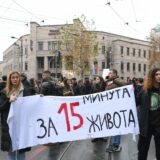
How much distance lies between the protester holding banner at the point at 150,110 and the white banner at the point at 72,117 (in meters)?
0.39

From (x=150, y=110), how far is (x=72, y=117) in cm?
124

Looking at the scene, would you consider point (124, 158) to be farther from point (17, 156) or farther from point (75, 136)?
point (17, 156)

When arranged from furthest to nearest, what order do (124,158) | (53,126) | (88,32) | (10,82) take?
(88,32) < (124,158) < (53,126) < (10,82)

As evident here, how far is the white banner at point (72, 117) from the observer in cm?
657

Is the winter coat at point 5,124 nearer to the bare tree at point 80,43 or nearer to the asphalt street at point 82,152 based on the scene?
the asphalt street at point 82,152

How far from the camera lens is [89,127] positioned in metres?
7.06

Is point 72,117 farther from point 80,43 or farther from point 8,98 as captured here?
point 80,43

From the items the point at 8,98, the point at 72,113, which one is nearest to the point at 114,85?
the point at 72,113

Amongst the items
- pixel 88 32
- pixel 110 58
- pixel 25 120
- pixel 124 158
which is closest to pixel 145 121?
pixel 25 120

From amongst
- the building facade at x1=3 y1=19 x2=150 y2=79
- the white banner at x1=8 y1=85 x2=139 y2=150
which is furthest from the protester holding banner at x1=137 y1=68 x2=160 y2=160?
the building facade at x1=3 y1=19 x2=150 y2=79

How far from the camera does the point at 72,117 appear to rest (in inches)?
275

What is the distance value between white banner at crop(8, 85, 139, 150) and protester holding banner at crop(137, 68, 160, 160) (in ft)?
1.29

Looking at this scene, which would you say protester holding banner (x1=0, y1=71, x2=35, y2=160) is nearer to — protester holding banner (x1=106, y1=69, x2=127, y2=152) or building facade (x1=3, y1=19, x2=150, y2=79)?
protester holding banner (x1=106, y1=69, x2=127, y2=152)

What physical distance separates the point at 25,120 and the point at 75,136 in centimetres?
87
